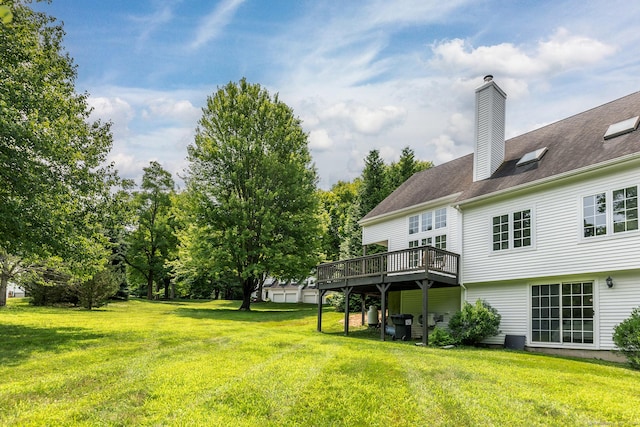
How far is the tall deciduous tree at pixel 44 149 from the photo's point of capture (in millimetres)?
11242

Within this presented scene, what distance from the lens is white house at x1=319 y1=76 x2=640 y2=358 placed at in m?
10.8

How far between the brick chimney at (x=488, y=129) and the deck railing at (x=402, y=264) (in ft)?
10.6

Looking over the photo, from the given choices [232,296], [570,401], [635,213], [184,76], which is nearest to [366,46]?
[184,76]

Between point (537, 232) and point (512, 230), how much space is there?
2.72ft

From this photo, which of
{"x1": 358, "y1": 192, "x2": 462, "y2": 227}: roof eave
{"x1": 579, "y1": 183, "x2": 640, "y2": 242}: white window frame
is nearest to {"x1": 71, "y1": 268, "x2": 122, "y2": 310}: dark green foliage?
{"x1": 358, "y1": 192, "x2": 462, "y2": 227}: roof eave

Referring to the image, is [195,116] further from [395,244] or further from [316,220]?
[395,244]

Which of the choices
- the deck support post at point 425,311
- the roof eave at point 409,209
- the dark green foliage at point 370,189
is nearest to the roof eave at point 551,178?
the roof eave at point 409,209

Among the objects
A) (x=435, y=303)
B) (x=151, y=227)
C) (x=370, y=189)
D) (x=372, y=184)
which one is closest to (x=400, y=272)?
(x=435, y=303)

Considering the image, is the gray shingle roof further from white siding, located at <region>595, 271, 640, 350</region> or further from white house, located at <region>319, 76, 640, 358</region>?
white siding, located at <region>595, 271, 640, 350</region>

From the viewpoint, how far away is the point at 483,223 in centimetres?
1402

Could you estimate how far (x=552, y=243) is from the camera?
12.0 m

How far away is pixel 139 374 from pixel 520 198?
437 inches

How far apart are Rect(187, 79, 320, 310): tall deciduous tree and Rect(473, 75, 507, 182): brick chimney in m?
11.9

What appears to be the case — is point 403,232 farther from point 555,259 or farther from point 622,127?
point 622,127
